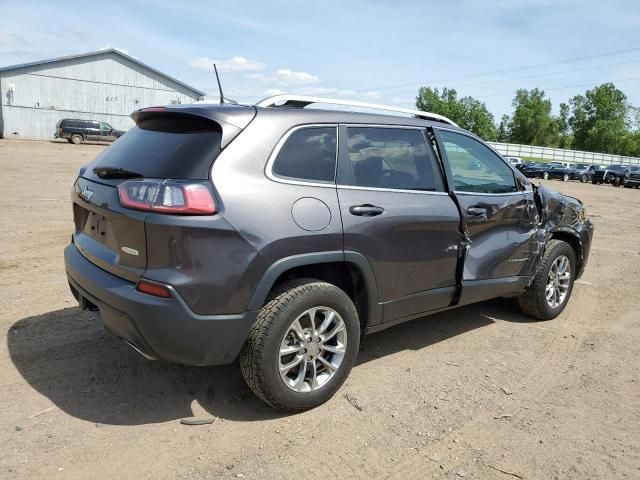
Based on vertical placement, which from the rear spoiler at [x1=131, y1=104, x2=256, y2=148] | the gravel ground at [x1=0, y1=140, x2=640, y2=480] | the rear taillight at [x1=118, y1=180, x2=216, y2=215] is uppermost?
the rear spoiler at [x1=131, y1=104, x2=256, y2=148]

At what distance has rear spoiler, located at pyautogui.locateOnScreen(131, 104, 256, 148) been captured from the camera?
119 inches

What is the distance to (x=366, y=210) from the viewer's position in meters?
3.43

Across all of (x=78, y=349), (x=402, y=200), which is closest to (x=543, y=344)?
(x=402, y=200)

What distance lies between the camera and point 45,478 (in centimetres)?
260

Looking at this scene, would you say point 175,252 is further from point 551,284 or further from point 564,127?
point 564,127

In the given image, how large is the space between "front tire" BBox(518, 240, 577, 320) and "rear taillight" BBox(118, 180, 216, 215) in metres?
3.42

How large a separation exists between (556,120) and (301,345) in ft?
378

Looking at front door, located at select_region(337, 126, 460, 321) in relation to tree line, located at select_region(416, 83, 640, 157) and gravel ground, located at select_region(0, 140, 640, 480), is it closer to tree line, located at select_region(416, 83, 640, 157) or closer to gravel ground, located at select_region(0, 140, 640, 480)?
gravel ground, located at select_region(0, 140, 640, 480)

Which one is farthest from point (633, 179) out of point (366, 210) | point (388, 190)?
point (366, 210)

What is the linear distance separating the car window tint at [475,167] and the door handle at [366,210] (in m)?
0.97

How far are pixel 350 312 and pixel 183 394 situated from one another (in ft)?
3.93

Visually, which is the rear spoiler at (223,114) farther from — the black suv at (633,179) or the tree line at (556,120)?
the tree line at (556,120)

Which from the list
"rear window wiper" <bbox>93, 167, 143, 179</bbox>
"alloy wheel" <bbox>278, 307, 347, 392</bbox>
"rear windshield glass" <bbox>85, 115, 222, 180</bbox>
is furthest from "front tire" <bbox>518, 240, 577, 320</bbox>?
"rear window wiper" <bbox>93, 167, 143, 179</bbox>

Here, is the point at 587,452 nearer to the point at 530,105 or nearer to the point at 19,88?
the point at 19,88
